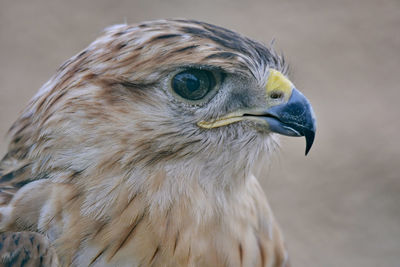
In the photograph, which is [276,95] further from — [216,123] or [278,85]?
[216,123]

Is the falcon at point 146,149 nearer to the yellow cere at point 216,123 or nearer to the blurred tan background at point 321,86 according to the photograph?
the yellow cere at point 216,123

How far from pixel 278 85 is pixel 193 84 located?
1.38 ft

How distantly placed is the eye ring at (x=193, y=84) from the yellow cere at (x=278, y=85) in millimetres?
269

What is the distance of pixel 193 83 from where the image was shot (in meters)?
2.61

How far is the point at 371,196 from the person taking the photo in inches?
263

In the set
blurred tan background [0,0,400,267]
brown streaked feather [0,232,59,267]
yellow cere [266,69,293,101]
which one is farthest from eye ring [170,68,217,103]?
blurred tan background [0,0,400,267]

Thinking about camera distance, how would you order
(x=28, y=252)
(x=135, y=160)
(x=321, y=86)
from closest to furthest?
(x=28, y=252) → (x=135, y=160) → (x=321, y=86)

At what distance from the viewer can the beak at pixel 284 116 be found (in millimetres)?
2639

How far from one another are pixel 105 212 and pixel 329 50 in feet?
21.9

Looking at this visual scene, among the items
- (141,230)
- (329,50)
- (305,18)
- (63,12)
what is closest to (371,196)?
(329,50)

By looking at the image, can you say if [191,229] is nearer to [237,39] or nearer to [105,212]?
[105,212]

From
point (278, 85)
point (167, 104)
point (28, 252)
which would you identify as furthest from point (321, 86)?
point (28, 252)

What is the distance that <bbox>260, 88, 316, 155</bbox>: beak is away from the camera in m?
2.63

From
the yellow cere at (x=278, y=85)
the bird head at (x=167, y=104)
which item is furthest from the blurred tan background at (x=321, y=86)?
the bird head at (x=167, y=104)
